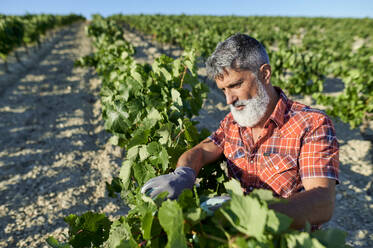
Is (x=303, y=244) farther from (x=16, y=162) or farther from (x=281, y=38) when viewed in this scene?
(x=281, y=38)

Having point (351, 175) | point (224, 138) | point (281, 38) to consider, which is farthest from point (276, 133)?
point (281, 38)

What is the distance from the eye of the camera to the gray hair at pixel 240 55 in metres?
1.75

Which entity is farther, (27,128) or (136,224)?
(27,128)

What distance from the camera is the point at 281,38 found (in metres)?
19.1

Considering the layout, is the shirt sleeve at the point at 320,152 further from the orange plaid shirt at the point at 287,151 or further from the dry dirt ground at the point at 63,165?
the dry dirt ground at the point at 63,165

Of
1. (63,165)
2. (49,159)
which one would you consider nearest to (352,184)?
(63,165)

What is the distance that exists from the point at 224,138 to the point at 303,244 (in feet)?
4.81

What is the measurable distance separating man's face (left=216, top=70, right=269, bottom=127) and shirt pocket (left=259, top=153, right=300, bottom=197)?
33 cm

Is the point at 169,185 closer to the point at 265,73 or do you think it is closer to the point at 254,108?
the point at 254,108

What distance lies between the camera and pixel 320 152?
1552 mm

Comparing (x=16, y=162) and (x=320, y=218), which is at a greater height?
(x=320, y=218)

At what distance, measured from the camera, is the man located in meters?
1.56

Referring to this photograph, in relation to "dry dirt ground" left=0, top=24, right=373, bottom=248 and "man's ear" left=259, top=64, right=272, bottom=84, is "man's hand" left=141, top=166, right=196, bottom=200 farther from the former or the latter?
"dry dirt ground" left=0, top=24, right=373, bottom=248

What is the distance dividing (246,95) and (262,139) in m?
0.36
